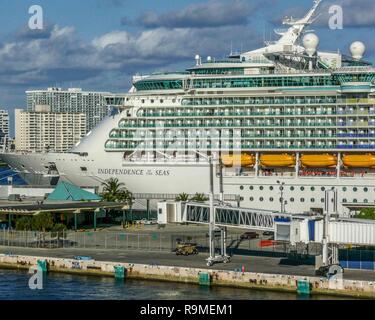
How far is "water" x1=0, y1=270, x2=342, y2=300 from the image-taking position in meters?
47.8

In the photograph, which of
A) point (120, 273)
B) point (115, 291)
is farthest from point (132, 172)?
point (115, 291)

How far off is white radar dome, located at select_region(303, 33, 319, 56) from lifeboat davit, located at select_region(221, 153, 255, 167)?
11.6 m

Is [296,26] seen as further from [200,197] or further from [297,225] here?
[297,225]

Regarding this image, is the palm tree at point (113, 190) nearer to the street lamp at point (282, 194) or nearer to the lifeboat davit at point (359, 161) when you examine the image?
the street lamp at point (282, 194)

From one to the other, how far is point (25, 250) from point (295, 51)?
3258 cm

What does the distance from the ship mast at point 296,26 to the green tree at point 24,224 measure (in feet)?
95.9

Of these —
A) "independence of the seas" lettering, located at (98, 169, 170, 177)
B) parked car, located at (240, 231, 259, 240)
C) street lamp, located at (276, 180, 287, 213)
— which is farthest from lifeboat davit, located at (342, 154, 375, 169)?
"independence of the seas" lettering, located at (98, 169, 170, 177)

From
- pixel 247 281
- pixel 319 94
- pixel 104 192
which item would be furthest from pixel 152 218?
pixel 247 281

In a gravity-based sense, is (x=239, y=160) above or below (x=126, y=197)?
above

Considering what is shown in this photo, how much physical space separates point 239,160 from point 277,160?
295cm

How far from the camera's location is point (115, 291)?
4962cm

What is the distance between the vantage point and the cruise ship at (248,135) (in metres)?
75.1

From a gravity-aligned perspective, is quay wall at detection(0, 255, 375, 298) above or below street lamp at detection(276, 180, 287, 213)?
below

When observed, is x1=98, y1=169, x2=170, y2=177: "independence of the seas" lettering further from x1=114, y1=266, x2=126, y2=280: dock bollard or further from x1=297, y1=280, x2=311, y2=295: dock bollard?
x1=297, y1=280, x2=311, y2=295: dock bollard
